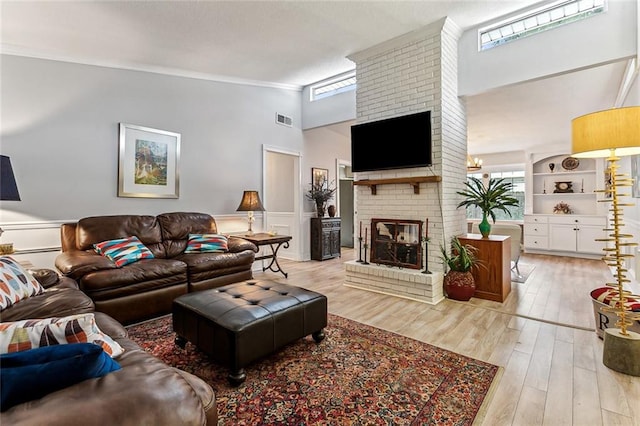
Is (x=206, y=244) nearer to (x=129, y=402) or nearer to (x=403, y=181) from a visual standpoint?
(x=403, y=181)

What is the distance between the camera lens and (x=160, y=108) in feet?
12.9

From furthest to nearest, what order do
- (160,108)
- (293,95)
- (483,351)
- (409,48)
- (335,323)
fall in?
(293,95) → (160,108) → (409,48) → (335,323) → (483,351)

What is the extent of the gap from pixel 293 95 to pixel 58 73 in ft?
11.0

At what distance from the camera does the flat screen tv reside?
3529mm

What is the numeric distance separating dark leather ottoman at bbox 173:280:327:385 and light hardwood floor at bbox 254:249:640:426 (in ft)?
2.87

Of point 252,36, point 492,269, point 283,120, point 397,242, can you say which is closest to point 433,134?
Result: point 397,242

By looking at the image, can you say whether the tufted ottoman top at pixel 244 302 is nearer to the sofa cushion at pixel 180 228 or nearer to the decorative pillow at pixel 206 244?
the decorative pillow at pixel 206 244

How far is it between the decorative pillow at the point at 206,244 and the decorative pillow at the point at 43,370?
2.75 m

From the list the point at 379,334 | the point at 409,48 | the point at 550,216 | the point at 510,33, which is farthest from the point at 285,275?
the point at 550,216

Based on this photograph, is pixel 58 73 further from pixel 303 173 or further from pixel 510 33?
pixel 510 33

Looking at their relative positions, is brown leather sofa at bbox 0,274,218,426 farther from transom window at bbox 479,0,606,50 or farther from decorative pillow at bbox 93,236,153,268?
transom window at bbox 479,0,606,50

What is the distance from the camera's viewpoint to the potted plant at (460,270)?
11.0 ft

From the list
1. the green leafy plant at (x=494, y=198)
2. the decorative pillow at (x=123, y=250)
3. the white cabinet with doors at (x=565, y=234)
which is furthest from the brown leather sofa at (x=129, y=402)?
the white cabinet with doors at (x=565, y=234)

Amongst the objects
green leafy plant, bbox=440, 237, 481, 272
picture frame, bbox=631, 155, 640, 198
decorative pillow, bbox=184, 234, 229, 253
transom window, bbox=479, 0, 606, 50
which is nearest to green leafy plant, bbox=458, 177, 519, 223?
green leafy plant, bbox=440, 237, 481, 272
